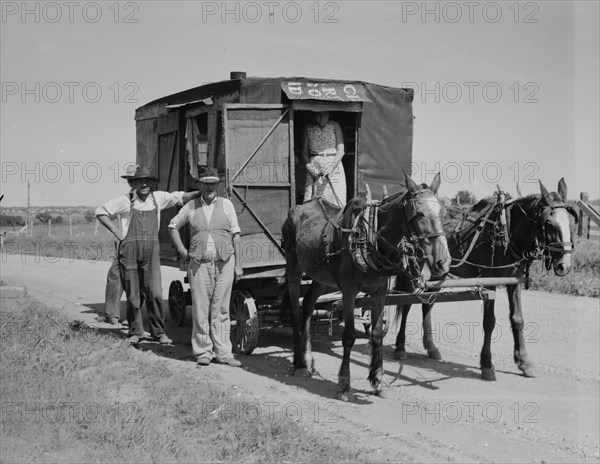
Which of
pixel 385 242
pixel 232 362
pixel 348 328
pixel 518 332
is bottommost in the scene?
pixel 232 362

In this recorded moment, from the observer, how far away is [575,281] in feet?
53.0

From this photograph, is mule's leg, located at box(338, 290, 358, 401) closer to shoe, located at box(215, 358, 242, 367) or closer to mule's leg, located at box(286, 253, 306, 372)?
mule's leg, located at box(286, 253, 306, 372)

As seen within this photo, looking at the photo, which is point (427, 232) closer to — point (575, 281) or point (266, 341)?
point (266, 341)

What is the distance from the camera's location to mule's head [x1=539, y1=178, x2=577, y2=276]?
7706 mm

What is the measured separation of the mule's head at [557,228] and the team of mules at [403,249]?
0.01 m

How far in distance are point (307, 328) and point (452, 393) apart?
6.22 feet

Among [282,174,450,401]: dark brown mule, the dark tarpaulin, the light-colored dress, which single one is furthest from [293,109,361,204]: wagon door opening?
[282,174,450,401]: dark brown mule

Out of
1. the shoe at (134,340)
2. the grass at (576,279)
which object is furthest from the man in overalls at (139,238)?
the grass at (576,279)

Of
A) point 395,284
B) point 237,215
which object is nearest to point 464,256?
point 395,284

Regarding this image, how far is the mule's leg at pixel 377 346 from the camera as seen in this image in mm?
7766

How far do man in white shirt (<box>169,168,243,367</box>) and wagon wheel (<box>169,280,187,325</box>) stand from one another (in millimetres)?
2428

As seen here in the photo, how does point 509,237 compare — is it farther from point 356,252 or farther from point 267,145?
point 267,145

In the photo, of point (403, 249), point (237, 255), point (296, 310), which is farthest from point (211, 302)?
point (403, 249)

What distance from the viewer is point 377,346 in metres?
7.77
